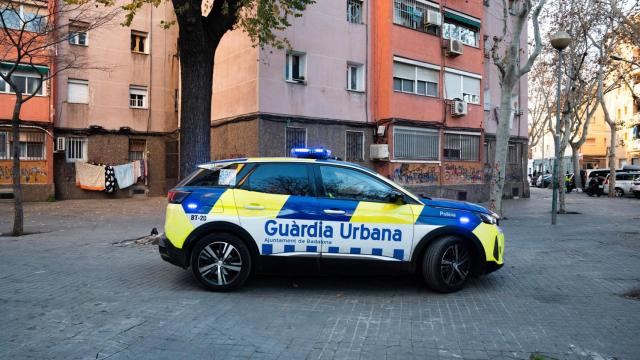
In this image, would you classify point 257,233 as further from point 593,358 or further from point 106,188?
point 106,188

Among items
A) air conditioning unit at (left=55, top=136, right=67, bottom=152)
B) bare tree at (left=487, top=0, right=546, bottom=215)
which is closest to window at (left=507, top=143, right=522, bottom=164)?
bare tree at (left=487, top=0, right=546, bottom=215)

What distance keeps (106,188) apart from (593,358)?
2082 cm

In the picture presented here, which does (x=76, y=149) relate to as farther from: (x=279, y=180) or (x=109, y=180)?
(x=279, y=180)

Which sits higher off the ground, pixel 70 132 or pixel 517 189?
pixel 70 132

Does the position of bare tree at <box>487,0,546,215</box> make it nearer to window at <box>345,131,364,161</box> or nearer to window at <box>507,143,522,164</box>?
window at <box>345,131,364,161</box>

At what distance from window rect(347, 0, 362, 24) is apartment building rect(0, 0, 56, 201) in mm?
11955

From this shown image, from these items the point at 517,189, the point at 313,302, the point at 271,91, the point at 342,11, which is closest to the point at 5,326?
the point at 313,302

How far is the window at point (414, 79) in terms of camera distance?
2042 cm

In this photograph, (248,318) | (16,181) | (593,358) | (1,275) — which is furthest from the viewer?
(16,181)

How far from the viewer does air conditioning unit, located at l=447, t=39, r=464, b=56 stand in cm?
2191

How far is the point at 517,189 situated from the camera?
90.1 ft

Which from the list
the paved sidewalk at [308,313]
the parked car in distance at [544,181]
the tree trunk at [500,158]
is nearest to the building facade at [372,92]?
the tree trunk at [500,158]

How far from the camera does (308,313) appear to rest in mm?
5312

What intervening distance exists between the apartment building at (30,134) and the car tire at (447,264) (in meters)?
18.4
